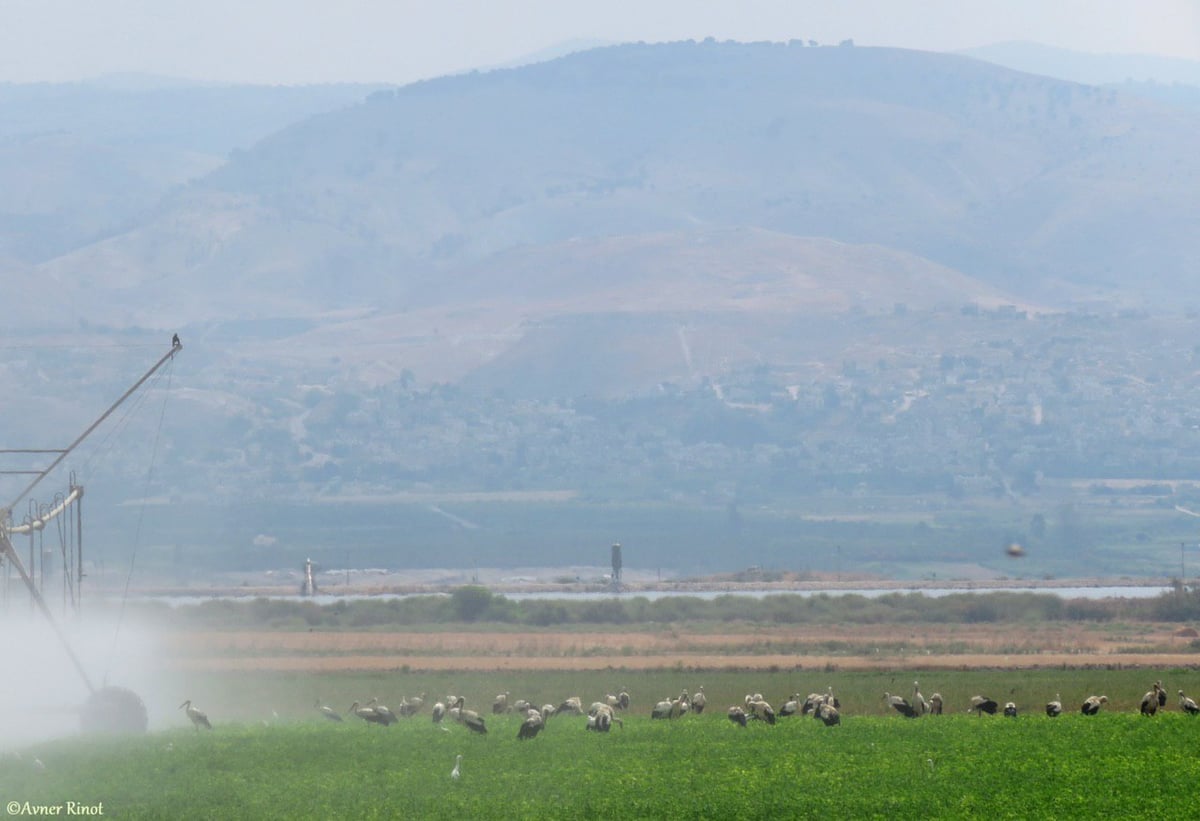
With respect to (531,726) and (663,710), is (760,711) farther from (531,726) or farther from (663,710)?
(531,726)

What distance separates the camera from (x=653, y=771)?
40094 millimetres

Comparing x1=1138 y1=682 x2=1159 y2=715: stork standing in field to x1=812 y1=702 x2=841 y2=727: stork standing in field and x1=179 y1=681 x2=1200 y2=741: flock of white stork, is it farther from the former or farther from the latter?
x1=812 y1=702 x2=841 y2=727: stork standing in field

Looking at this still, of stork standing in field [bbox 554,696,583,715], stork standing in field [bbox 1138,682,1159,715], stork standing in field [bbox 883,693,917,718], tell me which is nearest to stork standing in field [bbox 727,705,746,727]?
stork standing in field [bbox 883,693,917,718]

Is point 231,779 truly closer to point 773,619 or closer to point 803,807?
point 803,807

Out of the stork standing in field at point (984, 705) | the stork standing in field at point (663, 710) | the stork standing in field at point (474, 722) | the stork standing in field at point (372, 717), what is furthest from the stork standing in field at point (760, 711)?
the stork standing in field at point (372, 717)

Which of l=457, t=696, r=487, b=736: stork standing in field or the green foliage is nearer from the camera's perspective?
the green foliage

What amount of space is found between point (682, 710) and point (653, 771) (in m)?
10.6

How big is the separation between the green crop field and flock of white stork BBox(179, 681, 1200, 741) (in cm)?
47

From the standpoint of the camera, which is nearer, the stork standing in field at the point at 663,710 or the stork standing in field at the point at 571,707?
the stork standing in field at the point at 663,710

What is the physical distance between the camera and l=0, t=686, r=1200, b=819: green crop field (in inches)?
1433

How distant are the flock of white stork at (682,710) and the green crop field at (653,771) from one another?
1.54 feet

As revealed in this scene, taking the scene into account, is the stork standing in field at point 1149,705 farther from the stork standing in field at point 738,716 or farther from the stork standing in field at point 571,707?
the stork standing in field at point 571,707

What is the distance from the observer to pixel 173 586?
162250 mm

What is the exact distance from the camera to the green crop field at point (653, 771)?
119 feet
